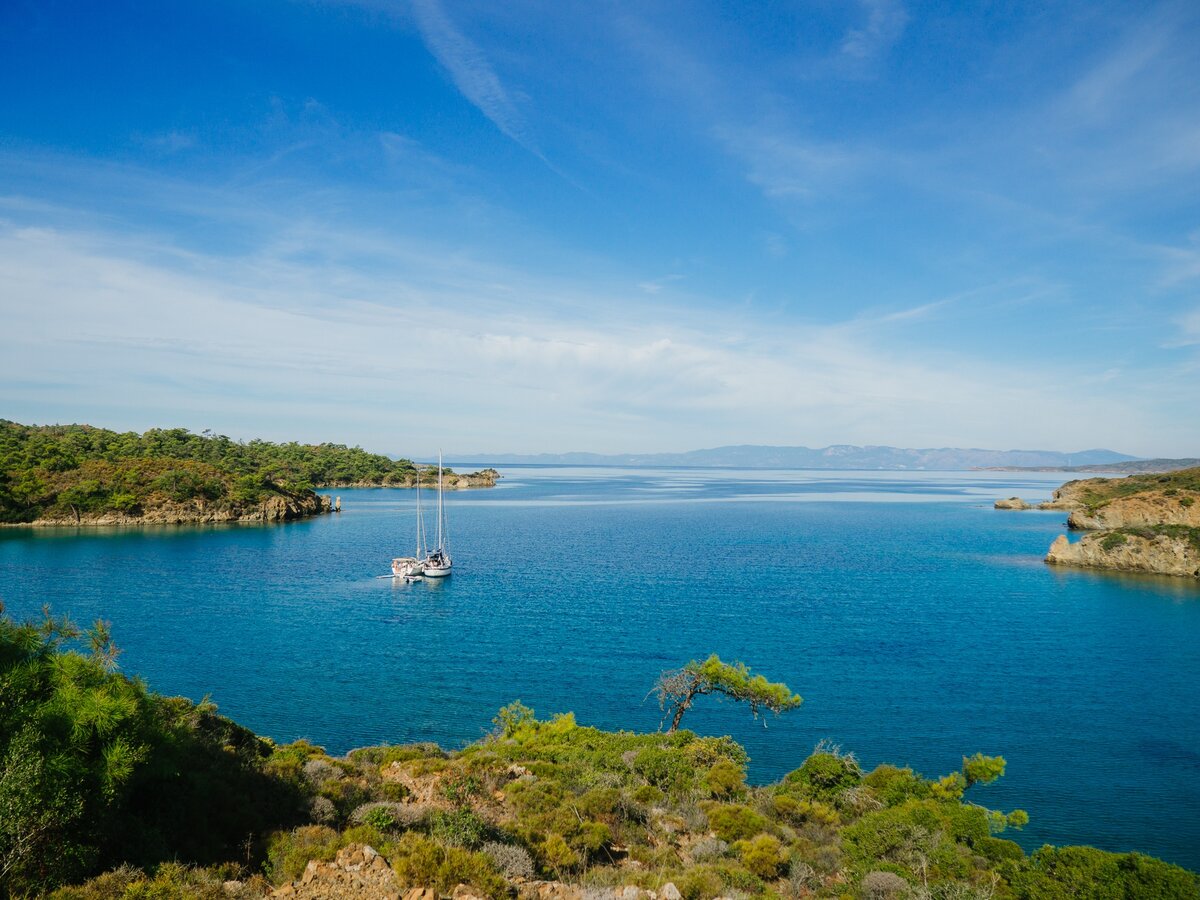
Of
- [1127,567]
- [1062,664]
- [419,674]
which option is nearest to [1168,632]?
[1062,664]

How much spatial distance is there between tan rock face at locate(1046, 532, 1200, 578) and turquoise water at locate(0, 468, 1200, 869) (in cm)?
493

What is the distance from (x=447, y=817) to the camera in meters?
14.0

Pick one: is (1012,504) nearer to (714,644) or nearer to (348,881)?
(714,644)

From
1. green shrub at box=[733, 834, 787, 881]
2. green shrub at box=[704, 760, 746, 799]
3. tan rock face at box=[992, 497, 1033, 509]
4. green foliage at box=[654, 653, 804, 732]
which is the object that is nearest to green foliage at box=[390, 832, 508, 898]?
green shrub at box=[733, 834, 787, 881]

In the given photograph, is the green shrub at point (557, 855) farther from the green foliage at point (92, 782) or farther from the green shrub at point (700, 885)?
the green foliage at point (92, 782)

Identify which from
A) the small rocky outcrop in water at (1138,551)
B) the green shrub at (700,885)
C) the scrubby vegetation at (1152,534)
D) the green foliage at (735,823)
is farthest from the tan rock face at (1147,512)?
the green shrub at (700,885)

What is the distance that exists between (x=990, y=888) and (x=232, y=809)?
595 inches

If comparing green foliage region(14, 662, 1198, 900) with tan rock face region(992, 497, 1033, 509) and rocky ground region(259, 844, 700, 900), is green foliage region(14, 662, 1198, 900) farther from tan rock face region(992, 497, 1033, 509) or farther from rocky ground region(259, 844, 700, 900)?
tan rock face region(992, 497, 1033, 509)

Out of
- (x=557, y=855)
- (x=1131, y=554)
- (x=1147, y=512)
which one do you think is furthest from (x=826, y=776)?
(x=1147, y=512)

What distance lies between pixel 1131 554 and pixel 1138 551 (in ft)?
2.35

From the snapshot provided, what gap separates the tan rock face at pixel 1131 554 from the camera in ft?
232

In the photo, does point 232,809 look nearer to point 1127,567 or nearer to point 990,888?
point 990,888

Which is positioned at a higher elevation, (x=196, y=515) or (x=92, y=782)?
(x=92, y=782)

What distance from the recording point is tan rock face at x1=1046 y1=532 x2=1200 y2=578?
7075 centimetres
